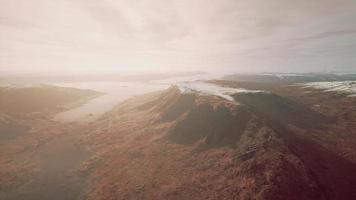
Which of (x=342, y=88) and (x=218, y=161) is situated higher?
(x=342, y=88)

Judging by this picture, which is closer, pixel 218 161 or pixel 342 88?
pixel 218 161

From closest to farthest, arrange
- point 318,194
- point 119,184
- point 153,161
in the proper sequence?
point 318,194 < point 119,184 < point 153,161

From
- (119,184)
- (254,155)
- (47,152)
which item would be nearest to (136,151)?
(119,184)

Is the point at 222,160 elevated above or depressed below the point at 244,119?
below

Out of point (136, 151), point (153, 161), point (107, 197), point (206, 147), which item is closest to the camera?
point (107, 197)

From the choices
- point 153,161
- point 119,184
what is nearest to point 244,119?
point 153,161

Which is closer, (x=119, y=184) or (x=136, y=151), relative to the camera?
(x=119, y=184)

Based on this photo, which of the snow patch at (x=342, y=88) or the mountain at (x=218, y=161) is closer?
the mountain at (x=218, y=161)

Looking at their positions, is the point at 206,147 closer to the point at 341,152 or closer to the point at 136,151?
the point at 136,151

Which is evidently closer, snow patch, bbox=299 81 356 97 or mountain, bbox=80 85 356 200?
mountain, bbox=80 85 356 200

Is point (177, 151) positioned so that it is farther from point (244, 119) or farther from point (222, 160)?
point (244, 119)
